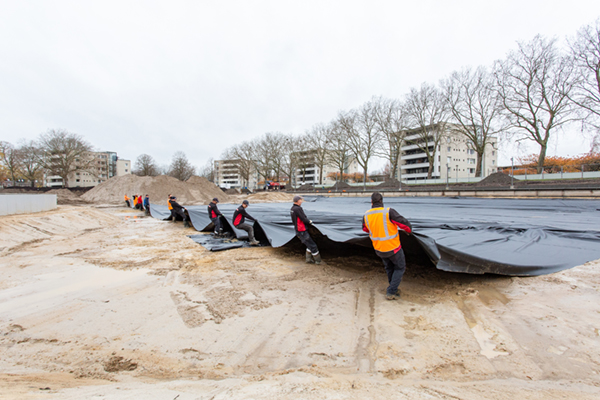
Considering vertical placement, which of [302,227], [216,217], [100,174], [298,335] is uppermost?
[100,174]

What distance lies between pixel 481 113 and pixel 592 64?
9.83 meters

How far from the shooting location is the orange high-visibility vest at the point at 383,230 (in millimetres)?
3537

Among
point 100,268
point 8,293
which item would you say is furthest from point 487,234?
point 8,293

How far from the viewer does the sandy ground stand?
6.46 ft

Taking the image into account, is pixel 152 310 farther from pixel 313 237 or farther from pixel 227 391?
pixel 313 237

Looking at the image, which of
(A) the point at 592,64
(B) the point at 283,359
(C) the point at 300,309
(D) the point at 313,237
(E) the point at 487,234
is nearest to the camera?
(B) the point at 283,359

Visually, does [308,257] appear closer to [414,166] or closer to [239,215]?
[239,215]

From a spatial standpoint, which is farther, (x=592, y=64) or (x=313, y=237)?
(x=592, y=64)

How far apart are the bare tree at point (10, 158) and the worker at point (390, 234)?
209ft

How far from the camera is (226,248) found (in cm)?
715

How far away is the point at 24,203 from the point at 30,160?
49870 mm

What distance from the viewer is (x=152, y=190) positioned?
2994 centimetres

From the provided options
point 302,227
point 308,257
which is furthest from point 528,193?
point 302,227

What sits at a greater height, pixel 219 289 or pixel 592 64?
pixel 592 64
